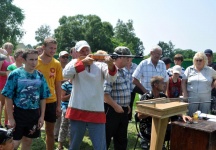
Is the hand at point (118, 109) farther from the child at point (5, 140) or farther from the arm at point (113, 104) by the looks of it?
the child at point (5, 140)

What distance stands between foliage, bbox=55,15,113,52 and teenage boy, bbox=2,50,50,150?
51369 mm

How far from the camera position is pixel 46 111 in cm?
363

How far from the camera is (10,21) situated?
118ft

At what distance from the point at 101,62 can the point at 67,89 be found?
4.63 feet

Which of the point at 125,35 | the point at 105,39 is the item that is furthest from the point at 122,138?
the point at 125,35

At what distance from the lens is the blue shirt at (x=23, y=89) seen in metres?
3.03

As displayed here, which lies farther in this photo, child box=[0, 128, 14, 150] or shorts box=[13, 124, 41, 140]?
shorts box=[13, 124, 41, 140]

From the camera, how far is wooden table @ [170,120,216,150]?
3277 mm

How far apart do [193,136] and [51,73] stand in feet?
6.95

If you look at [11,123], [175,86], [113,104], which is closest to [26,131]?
[11,123]

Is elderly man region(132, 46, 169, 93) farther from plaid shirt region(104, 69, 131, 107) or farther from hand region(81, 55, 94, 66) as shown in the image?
hand region(81, 55, 94, 66)

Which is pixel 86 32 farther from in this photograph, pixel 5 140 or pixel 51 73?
pixel 5 140

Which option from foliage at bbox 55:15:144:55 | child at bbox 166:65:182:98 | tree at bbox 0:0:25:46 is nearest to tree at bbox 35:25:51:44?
foliage at bbox 55:15:144:55

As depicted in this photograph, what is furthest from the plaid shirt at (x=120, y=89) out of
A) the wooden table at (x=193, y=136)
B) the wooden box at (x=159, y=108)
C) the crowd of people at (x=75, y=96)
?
the wooden table at (x=193, y=136)
